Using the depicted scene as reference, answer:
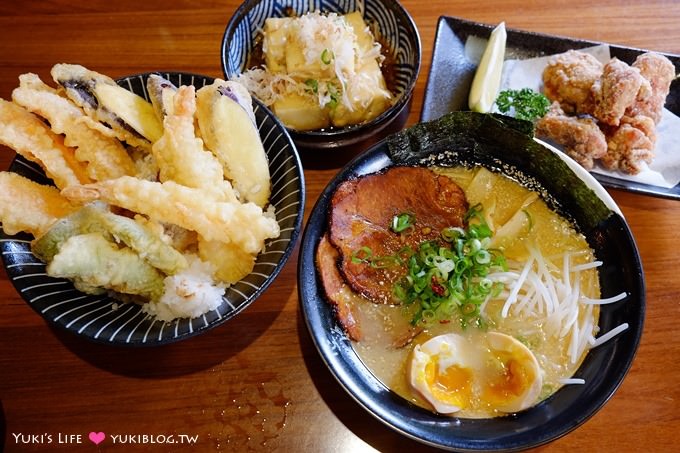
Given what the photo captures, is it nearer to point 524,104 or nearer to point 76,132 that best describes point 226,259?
point 76,132

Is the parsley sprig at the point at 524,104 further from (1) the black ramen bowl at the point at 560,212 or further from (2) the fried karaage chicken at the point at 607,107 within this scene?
(1) the black ramen bowl at the point at 560,212

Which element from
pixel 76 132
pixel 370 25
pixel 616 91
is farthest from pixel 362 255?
pixel 616 91

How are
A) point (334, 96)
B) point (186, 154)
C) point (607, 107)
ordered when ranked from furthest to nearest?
point (607, 107) < point (334, 96) < point (186, 154)

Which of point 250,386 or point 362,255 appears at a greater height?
point 362,255

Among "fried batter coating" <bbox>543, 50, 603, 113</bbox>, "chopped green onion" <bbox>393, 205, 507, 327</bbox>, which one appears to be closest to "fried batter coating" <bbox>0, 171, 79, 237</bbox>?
"chopped green onion" <bbox>393, 205, 507, 327</bbox>

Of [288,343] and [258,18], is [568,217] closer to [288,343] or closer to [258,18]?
[288,343]

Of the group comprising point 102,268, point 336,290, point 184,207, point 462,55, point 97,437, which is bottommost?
point 97,437
